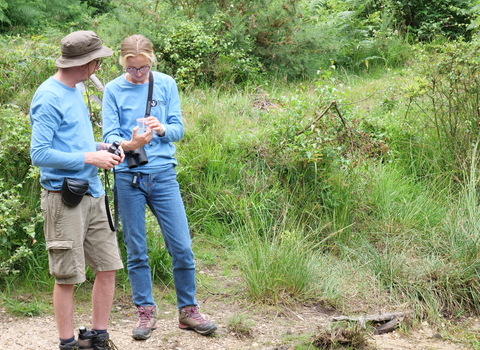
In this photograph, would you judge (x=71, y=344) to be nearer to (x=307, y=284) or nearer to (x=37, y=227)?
(x=37, y=227)

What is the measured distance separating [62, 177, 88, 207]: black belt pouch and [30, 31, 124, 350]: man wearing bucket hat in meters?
0.02

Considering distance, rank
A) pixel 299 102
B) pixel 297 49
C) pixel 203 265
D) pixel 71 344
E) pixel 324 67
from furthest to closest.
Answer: pixel 324 67 → pixel 297 49 → pixel 299 102 → pixel 203 265 → pixel 71 344

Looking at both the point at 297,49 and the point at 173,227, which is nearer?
the point at 173,227

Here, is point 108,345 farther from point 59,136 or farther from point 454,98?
point 454,98

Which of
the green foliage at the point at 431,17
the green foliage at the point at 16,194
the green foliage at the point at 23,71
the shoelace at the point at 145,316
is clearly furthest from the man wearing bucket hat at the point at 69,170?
the green foliage at the point at 431,17

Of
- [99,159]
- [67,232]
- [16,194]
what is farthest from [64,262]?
[16,194]

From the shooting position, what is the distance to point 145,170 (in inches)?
155

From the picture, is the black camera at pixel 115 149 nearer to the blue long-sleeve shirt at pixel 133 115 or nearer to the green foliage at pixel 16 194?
the blue long-sleeve shirt at pixel 133 115

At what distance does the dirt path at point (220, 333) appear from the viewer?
4164 millimetres

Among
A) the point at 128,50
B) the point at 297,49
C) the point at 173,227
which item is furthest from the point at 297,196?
the point at 297,49

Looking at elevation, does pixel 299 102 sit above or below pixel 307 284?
above

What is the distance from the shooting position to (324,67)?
10.2m

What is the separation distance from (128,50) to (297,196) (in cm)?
293

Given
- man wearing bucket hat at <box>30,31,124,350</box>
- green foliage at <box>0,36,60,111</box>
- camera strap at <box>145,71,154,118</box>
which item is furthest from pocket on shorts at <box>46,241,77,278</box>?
green foliage at <box>0,36,60,111</box>
